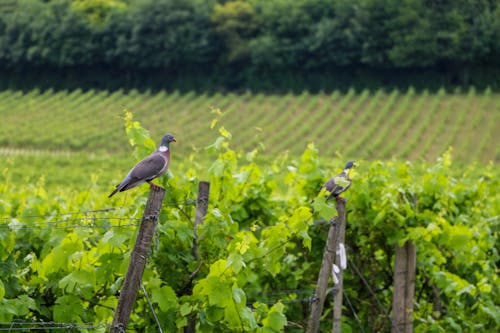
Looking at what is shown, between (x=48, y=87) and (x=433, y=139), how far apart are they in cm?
3155

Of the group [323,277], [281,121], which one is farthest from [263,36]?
[323,277]

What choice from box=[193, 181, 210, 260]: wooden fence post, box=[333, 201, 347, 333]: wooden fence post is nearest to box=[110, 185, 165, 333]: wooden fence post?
box=[193, 181, 210, 260]: wooden fence post

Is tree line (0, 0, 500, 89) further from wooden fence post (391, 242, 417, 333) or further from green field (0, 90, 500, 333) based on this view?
wooden fence post (391, 242, 417, 333)

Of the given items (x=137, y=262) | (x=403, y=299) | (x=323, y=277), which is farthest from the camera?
(x=403, y=299)

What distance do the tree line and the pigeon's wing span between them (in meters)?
65.1

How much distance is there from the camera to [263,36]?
251ft

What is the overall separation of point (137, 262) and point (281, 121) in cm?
5299

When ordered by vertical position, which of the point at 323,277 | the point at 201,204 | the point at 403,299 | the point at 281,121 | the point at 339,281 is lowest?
the point at 281,121

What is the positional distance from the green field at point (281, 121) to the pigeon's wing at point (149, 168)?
3821 centimetres

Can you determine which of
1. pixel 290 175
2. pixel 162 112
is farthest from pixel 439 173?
pixel 162 112

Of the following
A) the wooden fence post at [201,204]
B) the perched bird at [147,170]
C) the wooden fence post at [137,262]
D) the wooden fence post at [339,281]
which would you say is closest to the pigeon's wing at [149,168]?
the perched bird at [147,170]

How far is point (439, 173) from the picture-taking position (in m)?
10.4

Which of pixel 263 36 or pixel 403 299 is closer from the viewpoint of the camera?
pixel 403 299

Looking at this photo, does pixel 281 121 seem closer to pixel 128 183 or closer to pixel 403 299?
pixel 403 299
